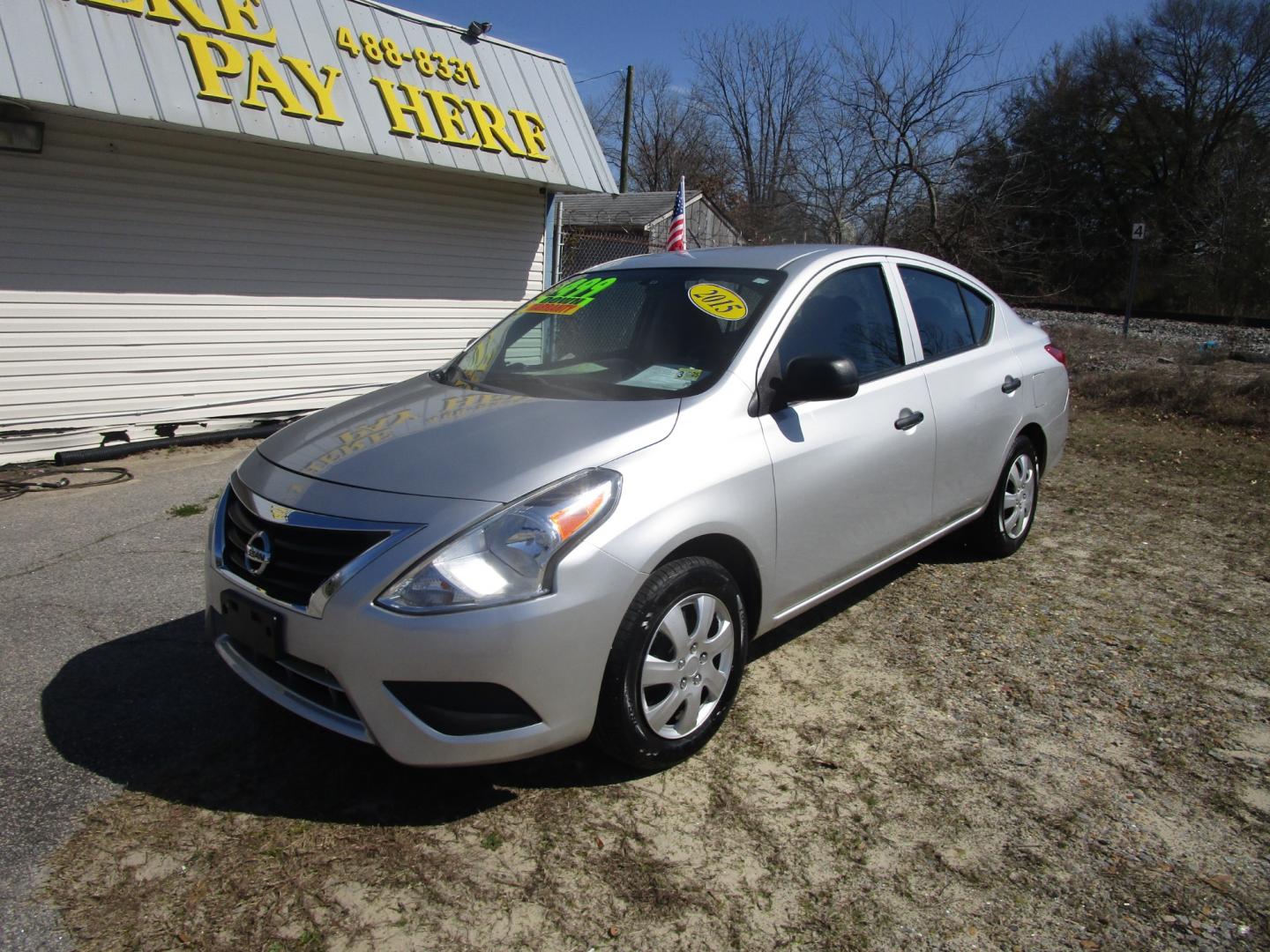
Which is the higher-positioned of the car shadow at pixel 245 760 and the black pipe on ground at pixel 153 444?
the black pipe on ground at pixel 153 444

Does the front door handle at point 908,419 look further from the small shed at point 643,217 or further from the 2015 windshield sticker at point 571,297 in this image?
the small shed at point 643,217

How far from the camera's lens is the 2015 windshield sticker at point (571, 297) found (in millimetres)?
3982

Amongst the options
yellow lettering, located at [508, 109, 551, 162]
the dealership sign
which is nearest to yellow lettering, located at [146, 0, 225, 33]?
the dealership sign

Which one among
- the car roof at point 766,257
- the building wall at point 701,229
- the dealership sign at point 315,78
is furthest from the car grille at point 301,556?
the building wall at point 701,229

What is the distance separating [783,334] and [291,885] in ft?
7.84

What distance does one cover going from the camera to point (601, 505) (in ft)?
8.48

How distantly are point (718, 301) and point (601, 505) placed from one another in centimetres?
130

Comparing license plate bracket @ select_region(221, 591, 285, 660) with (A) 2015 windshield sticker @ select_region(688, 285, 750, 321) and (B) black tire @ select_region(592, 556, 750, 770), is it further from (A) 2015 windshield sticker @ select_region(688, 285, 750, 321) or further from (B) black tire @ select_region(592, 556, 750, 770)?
(A) 2015 windshield sticker @ select_region(688, 285, 750, 321)

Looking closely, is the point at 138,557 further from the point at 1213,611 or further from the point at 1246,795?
the point at 1213,611

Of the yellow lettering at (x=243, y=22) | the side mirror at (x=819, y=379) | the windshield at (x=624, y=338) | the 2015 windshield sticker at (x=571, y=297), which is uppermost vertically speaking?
the yellow lettering at (x=243, y=22)

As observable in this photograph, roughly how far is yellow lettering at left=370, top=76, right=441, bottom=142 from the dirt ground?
22.2 feet

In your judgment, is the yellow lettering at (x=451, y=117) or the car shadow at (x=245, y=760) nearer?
the car shadow at (x=245, y=760)

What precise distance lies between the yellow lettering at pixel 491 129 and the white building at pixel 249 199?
3 cm

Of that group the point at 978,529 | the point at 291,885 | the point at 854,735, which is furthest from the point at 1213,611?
the point at 291,885
